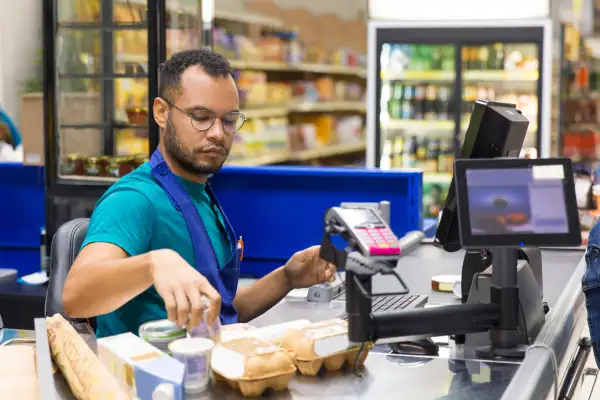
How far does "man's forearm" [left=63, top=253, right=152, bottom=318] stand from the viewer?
1874mm

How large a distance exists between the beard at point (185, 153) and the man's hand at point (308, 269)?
337mm

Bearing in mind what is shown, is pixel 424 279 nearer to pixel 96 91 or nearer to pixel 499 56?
pixel 96 91

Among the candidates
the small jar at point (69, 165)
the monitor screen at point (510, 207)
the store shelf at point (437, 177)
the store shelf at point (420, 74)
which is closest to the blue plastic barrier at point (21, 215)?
the small jar at point (69, 165)

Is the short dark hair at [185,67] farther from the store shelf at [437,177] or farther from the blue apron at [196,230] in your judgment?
the store shelf at [437,177]

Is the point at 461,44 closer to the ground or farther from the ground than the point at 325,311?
farther from the ground

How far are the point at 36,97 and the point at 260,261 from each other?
1581mm

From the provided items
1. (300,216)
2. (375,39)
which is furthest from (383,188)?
(375,39)

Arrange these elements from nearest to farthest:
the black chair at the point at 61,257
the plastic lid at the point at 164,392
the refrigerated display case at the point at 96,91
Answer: the plastic lid at the point at 164,392
the black chair at the point at 61,257
the refrigerated display case at the point at 96,91

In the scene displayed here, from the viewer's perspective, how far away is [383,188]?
4.59 m

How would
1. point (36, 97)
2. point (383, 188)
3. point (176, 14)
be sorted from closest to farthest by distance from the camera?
point (383, 188) < point (36, 97) < point (176, 14)

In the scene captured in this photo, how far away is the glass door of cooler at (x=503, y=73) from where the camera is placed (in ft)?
27.2

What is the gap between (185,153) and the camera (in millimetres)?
2387

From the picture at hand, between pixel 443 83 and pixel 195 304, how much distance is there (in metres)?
7.46

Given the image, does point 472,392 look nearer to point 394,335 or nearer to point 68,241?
point 394,335
